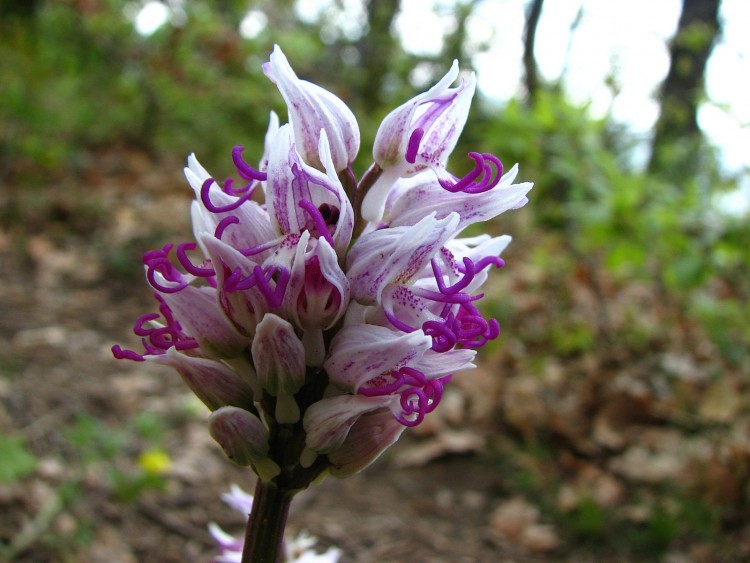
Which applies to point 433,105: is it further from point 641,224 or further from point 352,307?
point 641,224

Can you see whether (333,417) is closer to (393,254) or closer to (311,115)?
(393,254)

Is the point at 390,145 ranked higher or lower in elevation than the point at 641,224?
lower

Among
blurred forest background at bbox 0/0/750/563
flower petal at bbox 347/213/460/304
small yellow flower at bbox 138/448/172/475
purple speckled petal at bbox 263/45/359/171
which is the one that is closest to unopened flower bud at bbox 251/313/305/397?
flower petal at bbox 347/213/460/304

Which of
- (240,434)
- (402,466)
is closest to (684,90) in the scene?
(402,466)

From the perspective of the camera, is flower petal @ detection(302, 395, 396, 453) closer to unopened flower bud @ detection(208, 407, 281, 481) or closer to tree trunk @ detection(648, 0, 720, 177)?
unopened flower bud @ detection(208, 407, 281, 481)

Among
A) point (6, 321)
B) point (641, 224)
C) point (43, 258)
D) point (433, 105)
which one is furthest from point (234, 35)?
point (433, 105)

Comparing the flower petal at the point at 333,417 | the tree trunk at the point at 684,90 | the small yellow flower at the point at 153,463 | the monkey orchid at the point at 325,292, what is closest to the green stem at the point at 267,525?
the monkey orchid at the point at 325,292
